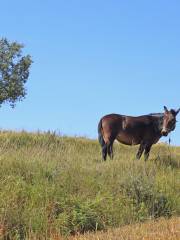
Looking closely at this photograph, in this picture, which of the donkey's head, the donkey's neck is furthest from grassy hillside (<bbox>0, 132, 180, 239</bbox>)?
the donkey's neck

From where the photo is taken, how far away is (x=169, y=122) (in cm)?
2123

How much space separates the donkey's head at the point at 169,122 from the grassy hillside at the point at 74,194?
403 centimetres

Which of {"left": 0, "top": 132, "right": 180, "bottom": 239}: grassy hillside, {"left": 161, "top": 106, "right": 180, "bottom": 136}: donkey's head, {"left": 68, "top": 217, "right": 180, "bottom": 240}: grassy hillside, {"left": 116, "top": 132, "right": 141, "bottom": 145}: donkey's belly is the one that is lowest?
{"left": 68, "top": 217, "right": 180, "bottom": 240}: grassy hillside

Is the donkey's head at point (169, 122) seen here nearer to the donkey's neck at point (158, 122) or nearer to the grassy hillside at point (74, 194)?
the donkey's neck at point (158, 122)

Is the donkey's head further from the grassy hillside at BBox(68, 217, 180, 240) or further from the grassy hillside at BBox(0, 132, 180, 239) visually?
the grassy hillside at BBox(68, 217, 180, 240)

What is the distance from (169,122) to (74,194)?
942 centimetres

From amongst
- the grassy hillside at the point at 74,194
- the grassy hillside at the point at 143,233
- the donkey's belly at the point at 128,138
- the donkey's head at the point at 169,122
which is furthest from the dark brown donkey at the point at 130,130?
the grassy hillside at the point at 143,233

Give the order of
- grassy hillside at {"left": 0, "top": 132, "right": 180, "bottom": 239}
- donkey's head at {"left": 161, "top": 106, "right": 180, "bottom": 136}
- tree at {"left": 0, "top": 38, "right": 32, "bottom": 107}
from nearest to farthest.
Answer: grassy hillside at {"left": 0, "top": 132, "right": 180, "bottom": 239}
donkey's head at {"left": 161, "top": 106, "right": 180, "bottom": 136}
tree at {"left": 0, "top": 38, "right": 32, "bottom": 107}

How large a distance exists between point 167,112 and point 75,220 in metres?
11.2

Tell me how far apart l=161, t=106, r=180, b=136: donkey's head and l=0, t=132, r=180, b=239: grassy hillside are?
159 inches

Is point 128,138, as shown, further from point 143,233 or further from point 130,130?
point 143,233

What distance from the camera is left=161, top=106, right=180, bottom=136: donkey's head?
21192 millimetres

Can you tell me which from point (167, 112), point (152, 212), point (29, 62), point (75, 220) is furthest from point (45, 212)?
point (29, 62)

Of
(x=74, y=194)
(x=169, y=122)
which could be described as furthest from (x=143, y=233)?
(x=169, y=122)
